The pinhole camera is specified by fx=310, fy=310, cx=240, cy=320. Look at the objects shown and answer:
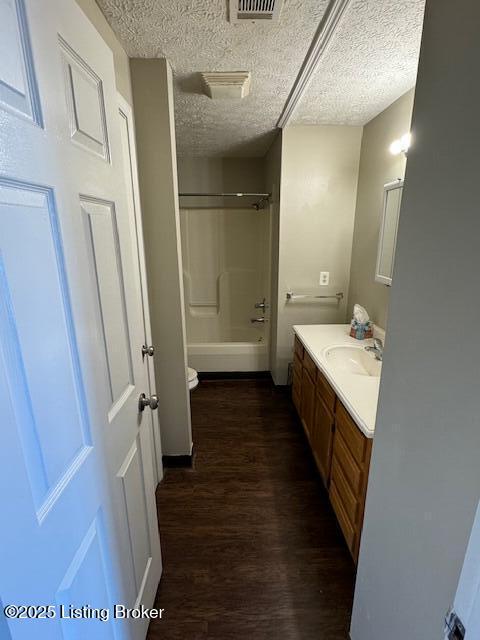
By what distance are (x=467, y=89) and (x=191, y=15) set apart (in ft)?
3.79

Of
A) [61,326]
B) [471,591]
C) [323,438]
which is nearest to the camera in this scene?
[471,591]

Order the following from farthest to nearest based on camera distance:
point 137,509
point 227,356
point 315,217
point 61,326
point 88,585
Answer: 1. point 227,356
2. point 315,217
3. point 137,509
4. point 88,585
5. point 61,326

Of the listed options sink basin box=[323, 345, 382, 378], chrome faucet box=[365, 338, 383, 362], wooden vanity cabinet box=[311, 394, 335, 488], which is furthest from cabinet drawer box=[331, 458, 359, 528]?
chrome faucet box=[365, 338, 383, 362]

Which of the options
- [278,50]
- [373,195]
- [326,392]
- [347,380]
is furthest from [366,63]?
[326,392]

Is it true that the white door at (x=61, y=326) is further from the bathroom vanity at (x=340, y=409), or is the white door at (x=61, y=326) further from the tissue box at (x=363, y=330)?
the tissue box at (x=363, y=330)

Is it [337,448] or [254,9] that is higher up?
[254,9]

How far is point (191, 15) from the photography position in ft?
3.97

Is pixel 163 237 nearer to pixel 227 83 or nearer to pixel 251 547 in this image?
pixel 227 83

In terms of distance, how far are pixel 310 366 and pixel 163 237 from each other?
4.25 feet

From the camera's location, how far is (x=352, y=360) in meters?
2.09

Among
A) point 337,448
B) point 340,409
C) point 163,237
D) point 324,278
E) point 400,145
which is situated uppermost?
point 400,145

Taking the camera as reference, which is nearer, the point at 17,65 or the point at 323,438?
the point at 17,65

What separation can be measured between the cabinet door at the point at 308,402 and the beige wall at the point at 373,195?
2.13ft

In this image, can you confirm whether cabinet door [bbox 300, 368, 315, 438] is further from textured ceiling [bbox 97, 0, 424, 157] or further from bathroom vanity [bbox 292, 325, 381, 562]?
textured ceiling [bbox 97, 0, 424, 157]
